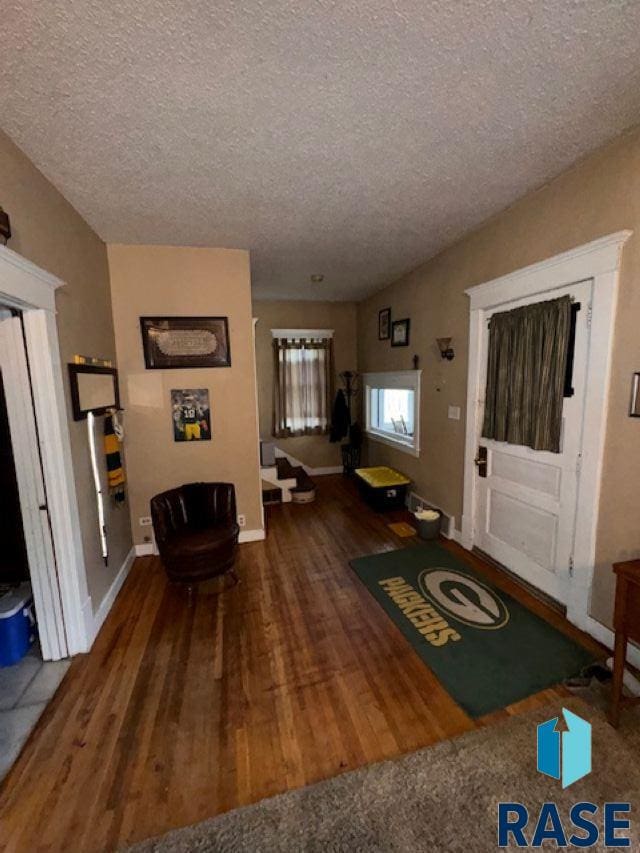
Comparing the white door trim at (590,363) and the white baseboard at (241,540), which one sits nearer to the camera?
the white door trim at (590,363)

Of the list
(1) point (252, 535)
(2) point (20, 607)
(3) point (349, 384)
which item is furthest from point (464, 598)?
(3) point (349, 384)

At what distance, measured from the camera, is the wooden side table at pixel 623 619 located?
1498 millimetres

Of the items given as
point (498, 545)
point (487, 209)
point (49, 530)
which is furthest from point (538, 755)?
point (487, 209)

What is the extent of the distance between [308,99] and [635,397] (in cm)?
216

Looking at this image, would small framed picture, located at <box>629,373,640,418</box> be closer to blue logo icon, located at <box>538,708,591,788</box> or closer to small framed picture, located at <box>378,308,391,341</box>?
blue logo icon, located at <box>538,708,591,788</box>

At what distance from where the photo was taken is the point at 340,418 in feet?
18.8

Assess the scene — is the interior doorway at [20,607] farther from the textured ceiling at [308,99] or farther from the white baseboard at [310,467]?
the white baseboard at [310,467]

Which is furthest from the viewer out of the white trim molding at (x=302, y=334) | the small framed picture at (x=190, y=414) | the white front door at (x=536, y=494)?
the white trim molding at (x=302, y=334)

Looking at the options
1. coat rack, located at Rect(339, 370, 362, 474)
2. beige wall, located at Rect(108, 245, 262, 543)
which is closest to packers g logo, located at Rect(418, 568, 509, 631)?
beige wall, located at Rect(108, 245, 262, 543)

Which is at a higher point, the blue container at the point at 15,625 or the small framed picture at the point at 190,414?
the small framed picture at the point at 190,414

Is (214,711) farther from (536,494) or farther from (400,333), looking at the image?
(400,333)

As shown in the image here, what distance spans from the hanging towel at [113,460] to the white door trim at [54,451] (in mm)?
570

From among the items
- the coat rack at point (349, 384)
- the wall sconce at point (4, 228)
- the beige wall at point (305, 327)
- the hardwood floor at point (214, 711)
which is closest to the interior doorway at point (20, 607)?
the hardwood floor at point (214, 711)

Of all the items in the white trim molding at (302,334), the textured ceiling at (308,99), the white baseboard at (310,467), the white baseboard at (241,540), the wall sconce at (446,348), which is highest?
the textured ceiling at (308,99)
